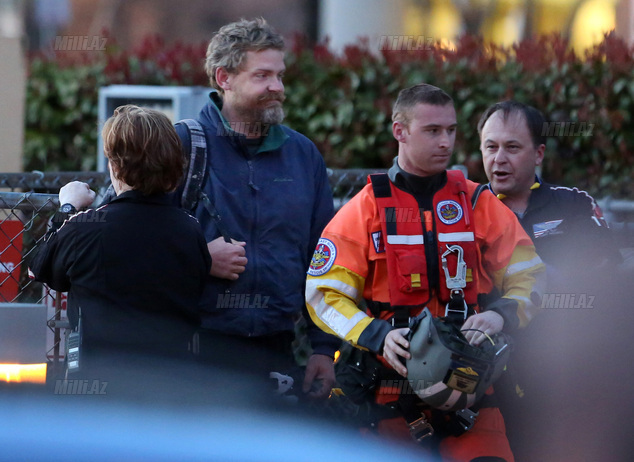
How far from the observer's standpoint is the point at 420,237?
11.8 feet

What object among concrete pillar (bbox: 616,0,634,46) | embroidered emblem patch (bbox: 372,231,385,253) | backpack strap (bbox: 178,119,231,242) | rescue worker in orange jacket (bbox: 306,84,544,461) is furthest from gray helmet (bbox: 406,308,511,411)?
concrete pillar (bbox: 616,0,634,46)

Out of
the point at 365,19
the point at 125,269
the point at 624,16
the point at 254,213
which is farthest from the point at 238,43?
the point at 624,16

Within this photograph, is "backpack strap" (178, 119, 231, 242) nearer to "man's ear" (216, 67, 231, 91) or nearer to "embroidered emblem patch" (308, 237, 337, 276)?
"man's ear" (216, 67, 231, 91)

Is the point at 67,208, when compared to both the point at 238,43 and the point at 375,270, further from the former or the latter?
the point at 375,270

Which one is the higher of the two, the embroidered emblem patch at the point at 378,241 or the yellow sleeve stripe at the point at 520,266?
the embroidered emblem patch at the point at 378,241

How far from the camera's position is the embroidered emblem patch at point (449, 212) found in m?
3.66

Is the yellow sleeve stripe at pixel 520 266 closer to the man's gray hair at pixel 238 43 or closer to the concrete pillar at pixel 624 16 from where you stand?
the man's gray hair at pixel 238 43

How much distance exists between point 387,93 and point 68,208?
416cm

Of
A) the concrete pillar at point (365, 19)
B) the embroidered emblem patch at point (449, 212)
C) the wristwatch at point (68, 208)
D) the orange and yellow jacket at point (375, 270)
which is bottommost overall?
the orange and yellow jacket at point (375, 270)

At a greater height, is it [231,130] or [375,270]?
[231,130]

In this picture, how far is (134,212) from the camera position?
3355mm

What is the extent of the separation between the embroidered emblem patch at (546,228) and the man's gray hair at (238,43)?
1421 millimetres

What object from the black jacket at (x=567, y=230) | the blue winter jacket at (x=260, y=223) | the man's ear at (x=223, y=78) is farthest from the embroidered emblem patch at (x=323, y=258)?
the black jacket at (x=567, y=230)

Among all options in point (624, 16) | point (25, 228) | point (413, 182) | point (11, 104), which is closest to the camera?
point (413, 182)
